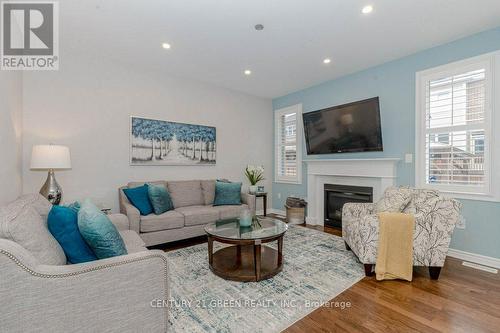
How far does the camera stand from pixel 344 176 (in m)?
4.22

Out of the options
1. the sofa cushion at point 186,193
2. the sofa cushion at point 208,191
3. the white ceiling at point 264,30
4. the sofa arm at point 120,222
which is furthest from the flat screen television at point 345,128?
the sofa arm at point 120,222

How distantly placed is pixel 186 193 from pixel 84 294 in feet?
9.19

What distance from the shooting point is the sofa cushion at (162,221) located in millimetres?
3039

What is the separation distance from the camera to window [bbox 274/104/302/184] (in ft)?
16.4

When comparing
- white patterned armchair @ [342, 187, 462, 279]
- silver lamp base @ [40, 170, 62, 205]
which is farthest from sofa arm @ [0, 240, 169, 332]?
silver lamp base @ [40, 170, 62, 205]

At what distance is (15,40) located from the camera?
250 cm

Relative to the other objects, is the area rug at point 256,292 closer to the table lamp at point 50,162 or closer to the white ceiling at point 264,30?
the table lamp at point 50,162

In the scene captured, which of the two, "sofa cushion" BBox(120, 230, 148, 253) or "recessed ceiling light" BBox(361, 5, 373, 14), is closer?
"sofa cushion" BBox(120, 230, 148, 253)

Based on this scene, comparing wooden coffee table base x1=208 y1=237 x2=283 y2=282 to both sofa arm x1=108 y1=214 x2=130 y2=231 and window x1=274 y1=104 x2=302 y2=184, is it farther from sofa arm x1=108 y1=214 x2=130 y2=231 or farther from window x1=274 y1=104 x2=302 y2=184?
window x1=274 y1=104 x2=302 y2=184

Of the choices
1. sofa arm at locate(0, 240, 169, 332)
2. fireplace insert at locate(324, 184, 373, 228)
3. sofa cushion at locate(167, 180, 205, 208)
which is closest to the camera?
sofa arm at locate(0, 240, 169, 332)

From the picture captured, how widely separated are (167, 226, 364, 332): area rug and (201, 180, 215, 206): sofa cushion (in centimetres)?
115

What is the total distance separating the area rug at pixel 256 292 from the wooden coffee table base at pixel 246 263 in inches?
2.4

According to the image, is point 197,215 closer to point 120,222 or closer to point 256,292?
point 120,222

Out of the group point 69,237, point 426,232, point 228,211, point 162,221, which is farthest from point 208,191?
point 426,232
